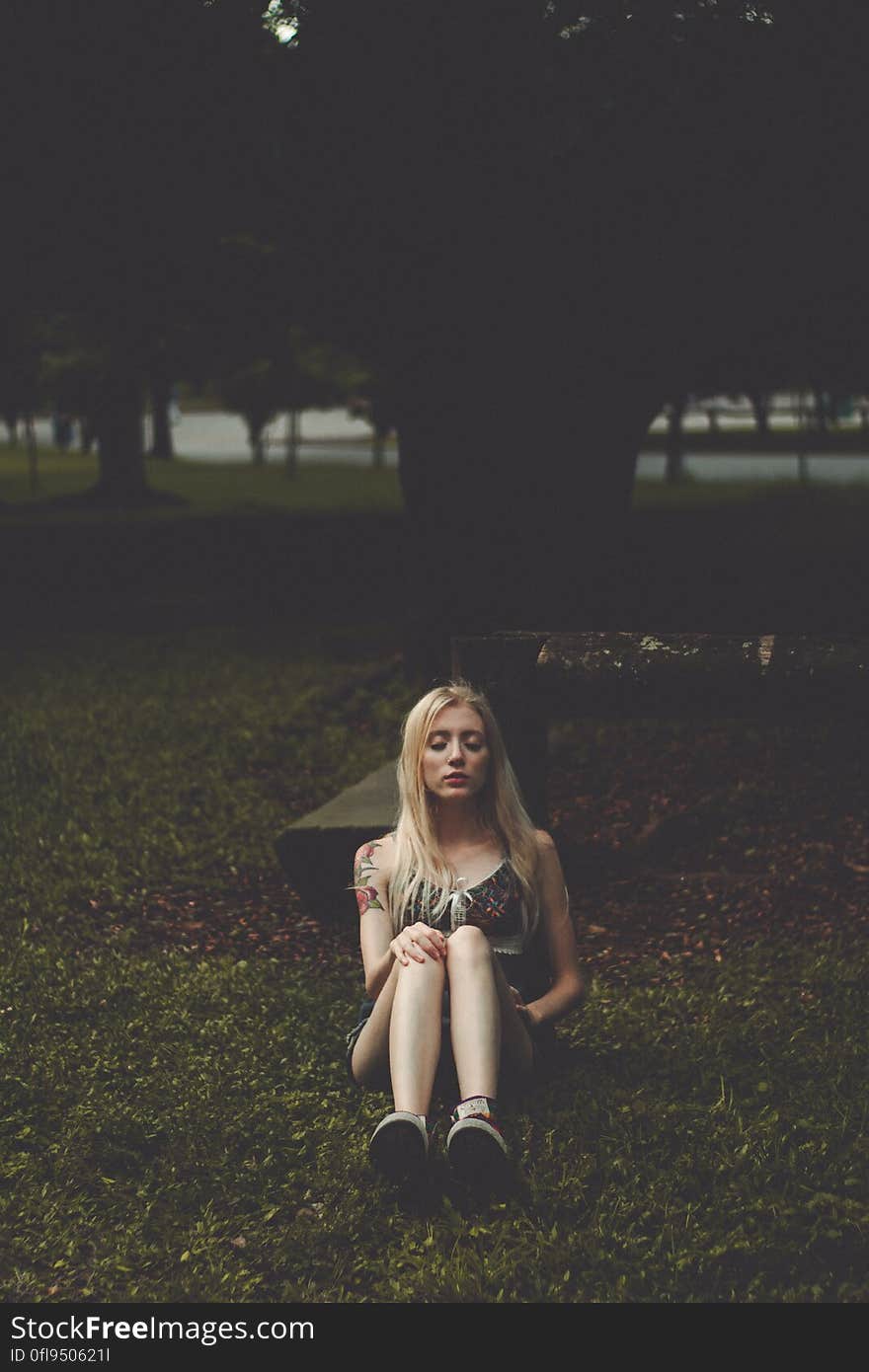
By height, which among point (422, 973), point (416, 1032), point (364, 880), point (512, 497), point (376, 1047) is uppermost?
point (512, 497)

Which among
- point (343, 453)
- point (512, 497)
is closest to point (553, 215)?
point (512, 497)

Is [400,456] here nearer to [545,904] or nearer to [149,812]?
[149,812]

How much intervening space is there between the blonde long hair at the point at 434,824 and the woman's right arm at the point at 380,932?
3 cm

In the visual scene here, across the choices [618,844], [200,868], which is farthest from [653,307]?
[200,868]

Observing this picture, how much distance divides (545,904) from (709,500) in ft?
82.3

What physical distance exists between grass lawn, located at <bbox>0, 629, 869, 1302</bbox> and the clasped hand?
1.71 ft

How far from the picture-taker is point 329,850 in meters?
6.10

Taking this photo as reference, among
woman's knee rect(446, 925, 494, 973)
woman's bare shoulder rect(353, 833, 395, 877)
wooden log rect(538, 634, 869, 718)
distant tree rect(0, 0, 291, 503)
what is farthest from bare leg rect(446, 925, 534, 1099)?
distant tree rect(0, 0, 291, 503)

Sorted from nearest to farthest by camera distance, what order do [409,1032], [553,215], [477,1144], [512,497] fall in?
[477,1144], [409,1032], [553,215], [512,497]

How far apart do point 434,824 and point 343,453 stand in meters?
54.1

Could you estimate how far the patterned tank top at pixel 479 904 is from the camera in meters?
4.29

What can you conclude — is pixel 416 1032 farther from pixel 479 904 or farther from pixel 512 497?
pixel 512 497

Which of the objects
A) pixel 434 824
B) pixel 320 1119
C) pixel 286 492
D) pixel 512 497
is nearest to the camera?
pixel 434 824

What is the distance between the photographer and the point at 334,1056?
496cm
